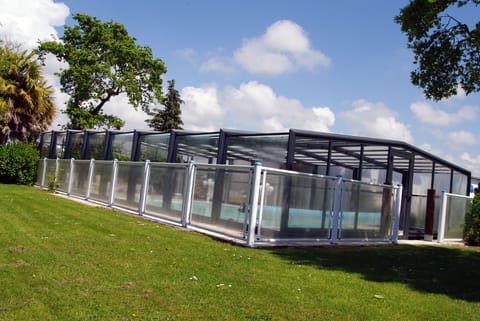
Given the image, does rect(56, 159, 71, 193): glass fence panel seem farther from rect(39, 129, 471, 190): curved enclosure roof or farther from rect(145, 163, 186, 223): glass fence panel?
rect(145, 163, 186, 223): glass fence panel

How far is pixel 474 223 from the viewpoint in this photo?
54.7ft

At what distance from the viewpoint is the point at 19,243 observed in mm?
8039

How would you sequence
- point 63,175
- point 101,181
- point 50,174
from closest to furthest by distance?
point 101,181 → point 63,175 → point 50,174

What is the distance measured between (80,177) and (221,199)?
34.8 ft

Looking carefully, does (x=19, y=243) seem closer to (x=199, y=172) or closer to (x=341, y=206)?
(x=199, y=172)

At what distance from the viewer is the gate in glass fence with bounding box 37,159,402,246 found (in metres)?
10.5

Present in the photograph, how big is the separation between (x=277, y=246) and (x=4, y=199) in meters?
10.2

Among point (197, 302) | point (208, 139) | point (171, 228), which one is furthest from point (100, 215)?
point (197, 302)

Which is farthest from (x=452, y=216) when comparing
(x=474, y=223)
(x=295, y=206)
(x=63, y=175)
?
(x=63, y=175)

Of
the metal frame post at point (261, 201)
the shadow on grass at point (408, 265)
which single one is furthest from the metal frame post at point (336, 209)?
the metal frame post at point (261, 201)

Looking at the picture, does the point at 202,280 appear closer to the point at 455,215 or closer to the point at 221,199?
the point at 221,199

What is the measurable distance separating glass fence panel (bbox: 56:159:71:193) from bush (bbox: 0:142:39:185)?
3723 millimetres

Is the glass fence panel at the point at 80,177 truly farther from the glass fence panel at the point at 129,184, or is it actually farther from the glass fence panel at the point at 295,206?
the glass fence panel at the point at 295,206

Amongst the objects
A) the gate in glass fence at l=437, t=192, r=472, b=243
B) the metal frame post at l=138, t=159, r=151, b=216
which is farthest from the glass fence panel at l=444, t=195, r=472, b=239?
the metal frame post at l=138, t=159, r=151, b=216
